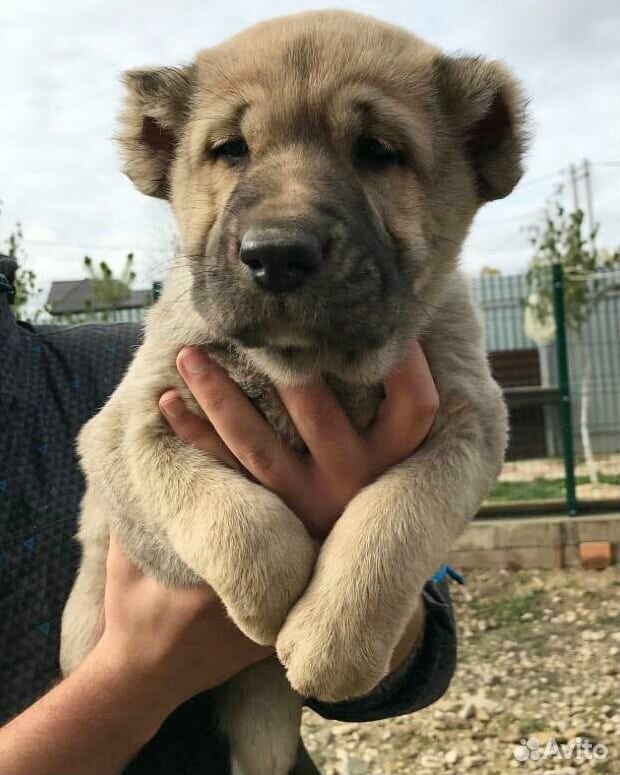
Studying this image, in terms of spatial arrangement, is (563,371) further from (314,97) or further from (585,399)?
(314,97)

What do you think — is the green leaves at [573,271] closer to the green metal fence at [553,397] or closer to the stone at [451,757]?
the green metal fence at [553,397]

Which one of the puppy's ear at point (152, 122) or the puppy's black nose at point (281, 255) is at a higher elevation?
the puppy's ear at point (152, 122)

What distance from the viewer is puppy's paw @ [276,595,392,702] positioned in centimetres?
183

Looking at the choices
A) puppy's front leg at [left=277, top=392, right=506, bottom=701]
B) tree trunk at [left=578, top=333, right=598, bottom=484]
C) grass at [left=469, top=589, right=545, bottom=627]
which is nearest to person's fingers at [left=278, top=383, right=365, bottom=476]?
puppy's front leg at [left=277, top=392, right=506, bottom=701]

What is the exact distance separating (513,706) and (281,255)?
454 centimetres

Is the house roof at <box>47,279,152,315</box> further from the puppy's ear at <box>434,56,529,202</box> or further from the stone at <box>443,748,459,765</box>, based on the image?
the puppy's ear at <box>434,56,529,202</box>

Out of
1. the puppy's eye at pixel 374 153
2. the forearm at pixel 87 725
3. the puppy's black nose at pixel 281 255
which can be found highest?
the puppy's eye at pixel 374 153

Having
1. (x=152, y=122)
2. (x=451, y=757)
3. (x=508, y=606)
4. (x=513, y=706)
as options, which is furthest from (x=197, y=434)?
(x=508, y=606)

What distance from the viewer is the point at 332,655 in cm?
183

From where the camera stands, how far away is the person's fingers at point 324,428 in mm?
2090

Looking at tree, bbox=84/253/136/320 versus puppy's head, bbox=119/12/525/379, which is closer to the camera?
puppy's head, bbox=119/12/525/379

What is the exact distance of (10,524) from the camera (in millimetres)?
2312

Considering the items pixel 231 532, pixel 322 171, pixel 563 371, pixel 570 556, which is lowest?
pixel 570 556

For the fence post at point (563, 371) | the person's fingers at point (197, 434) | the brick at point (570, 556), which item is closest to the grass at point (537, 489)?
the fence post at point (563, 371)
